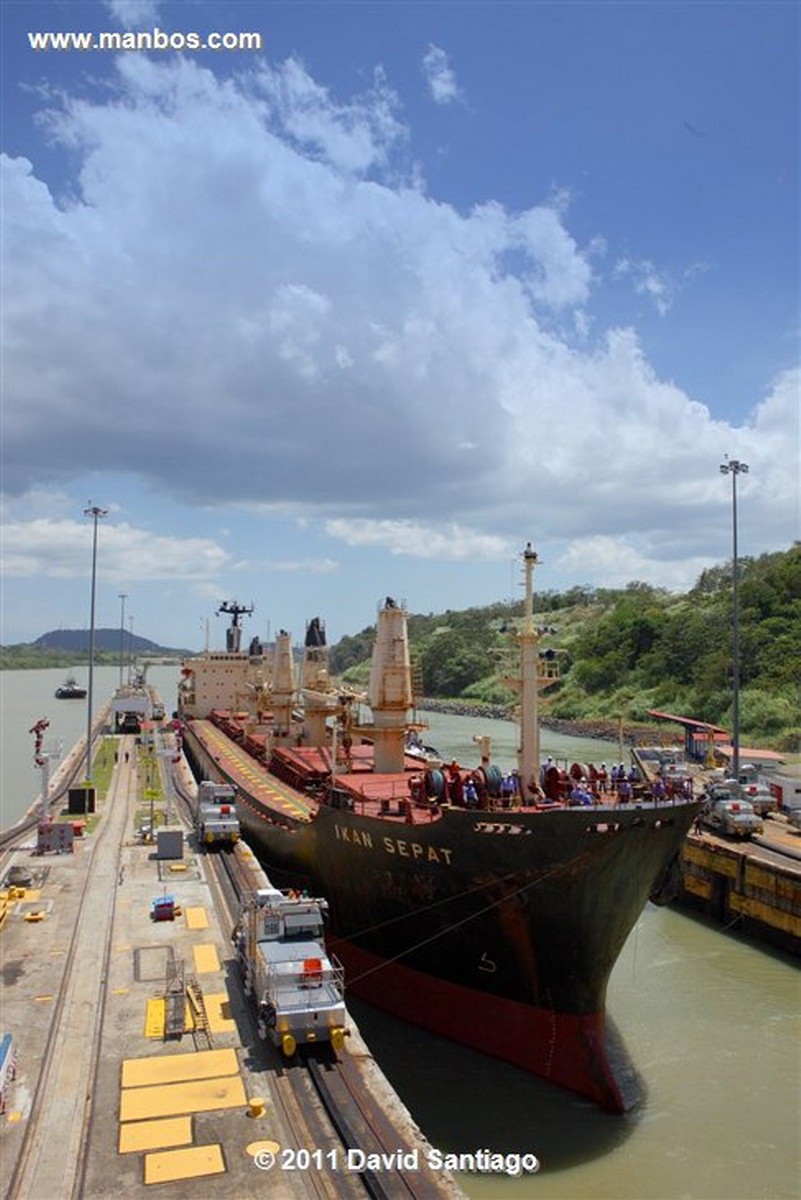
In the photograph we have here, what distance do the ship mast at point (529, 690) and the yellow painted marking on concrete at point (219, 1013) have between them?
32.3ft

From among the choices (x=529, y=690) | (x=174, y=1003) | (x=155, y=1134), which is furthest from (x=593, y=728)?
(x=155, y=1134)

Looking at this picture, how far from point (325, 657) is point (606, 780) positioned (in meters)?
28.6

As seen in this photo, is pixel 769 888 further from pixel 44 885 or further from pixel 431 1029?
pixel 44 885

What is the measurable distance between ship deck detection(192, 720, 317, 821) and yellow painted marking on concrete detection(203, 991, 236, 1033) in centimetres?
1005

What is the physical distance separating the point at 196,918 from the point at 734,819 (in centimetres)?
2093

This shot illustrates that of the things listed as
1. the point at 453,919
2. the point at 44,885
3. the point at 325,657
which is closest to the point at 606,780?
the point at 453,919

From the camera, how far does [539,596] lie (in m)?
198

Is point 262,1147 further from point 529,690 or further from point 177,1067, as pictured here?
point 529,690

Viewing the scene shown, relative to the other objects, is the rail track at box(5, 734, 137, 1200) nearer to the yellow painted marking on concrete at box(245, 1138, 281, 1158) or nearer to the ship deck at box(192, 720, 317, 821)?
the yellow painted marking on concrete at box(245, 1138, 281, 1158)

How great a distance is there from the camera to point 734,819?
33094mm

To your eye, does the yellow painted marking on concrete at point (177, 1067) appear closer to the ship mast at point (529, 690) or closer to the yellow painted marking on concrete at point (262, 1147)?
the yellow painted marking on concrete at point (262, 1147)

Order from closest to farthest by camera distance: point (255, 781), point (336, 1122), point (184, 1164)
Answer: point (184, 1164)
point (336, 1122)
point (255, 781)

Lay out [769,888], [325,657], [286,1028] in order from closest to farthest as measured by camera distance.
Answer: [286,1028] < [769,888] < [325,657]

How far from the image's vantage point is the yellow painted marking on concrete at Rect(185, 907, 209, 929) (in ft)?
71.4
